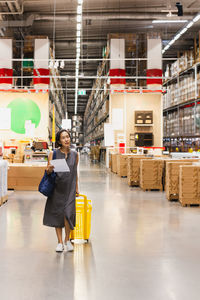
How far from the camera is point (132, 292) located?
9.41 feet

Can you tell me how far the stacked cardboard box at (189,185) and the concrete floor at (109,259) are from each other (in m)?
0.67

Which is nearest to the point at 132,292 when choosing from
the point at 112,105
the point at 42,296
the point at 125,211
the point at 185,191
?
the point at 42,296

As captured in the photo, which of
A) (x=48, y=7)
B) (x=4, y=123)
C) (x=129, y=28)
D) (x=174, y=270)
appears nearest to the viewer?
(x=174, y=270)

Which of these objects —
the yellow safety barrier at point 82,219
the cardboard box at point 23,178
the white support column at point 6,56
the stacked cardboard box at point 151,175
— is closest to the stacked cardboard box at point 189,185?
the stacked cardboard box at point 151,175

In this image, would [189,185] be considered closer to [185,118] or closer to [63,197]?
[63,197]

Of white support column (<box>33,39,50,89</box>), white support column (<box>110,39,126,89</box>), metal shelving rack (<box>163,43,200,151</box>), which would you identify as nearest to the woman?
white support column (<box>110,39,126,89</box>)

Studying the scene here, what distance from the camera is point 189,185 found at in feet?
23.8

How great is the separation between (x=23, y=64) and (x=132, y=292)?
16.2 m

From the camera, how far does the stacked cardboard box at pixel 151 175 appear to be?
9531 mm

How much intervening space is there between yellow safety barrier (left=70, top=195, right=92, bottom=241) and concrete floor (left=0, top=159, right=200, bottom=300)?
16 cm

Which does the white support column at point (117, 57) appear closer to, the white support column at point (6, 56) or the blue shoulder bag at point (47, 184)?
the white support column at point (6, 56)

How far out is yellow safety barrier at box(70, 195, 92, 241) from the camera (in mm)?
4285

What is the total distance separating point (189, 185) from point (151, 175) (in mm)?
2442

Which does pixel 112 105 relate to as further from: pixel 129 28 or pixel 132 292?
pixel 132 292
